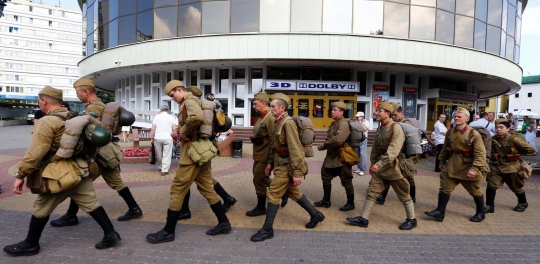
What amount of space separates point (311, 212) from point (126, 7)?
20.9 meters

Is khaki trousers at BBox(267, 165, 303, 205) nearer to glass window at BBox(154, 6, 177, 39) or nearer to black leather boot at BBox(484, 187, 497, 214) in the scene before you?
black leather boot at BBox(484, 187, 497, 214)

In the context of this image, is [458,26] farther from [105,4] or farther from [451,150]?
[105,4]

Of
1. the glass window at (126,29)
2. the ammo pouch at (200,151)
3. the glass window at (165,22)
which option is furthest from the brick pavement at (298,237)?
the glass window at (126,29)

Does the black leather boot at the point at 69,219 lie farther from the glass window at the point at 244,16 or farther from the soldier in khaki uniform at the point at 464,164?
the glass window at the point at 244,16

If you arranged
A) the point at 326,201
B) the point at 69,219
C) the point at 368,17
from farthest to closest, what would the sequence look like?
the point at 368,17 < the point at 326,201 < the point at 69,219

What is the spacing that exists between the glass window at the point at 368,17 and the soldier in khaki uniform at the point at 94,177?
15402 millimetres

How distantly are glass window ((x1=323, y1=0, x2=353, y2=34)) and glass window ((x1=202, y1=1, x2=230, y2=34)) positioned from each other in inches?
217

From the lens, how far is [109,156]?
166 inches

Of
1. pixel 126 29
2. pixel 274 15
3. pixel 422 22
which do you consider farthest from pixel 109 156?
pixel 126 29

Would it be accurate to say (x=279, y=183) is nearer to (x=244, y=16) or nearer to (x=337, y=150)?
(x=337, y=150)

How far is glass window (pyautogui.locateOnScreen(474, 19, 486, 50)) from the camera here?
1911cm

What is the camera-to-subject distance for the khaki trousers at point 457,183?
4.78 metres

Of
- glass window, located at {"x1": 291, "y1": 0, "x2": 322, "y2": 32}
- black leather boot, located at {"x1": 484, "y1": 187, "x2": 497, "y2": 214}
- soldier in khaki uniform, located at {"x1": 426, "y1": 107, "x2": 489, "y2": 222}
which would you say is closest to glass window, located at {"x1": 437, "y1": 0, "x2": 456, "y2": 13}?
glass window, located at {"x1": 291, "y1": 0, "x2": 322, "y2": 32}

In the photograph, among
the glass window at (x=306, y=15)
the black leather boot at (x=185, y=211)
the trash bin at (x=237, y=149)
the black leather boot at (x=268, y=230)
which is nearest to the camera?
the black leather boot at (x=268, y=230)
